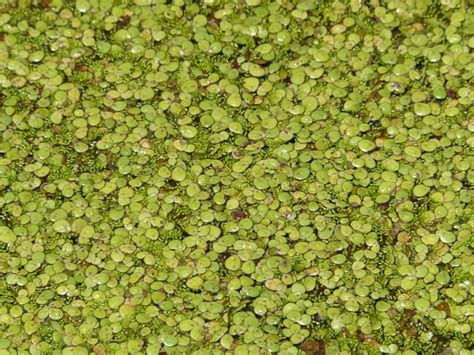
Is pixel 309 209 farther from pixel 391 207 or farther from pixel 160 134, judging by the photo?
pixel 160 134

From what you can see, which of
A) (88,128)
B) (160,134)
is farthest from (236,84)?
(88,128)

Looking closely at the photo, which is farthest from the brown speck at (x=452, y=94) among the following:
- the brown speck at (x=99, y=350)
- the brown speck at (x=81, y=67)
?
the brown speck at (x=99, y=350)

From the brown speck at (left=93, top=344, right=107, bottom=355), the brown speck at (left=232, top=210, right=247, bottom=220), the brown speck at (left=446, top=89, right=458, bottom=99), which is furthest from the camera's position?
the brown speck at (left=446, top=89, right=458, bottom=99)

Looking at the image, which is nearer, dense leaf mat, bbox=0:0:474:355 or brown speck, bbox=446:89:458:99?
dense leaf mat, bbox=0:0:474:355

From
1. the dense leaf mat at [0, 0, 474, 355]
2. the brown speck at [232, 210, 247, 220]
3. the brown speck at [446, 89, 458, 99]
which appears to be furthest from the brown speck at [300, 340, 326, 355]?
the brown speck at [446, 89, 458, 99]

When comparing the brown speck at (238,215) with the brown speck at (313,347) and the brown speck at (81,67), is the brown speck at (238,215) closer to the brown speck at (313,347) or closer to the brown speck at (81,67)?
the brown speck at (313,347)

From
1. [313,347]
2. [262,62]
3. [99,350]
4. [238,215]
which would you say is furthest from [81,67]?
[313,347]

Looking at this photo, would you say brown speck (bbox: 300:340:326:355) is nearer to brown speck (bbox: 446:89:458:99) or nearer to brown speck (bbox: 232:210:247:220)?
brown speck (bbox: 232:210:247:220)
